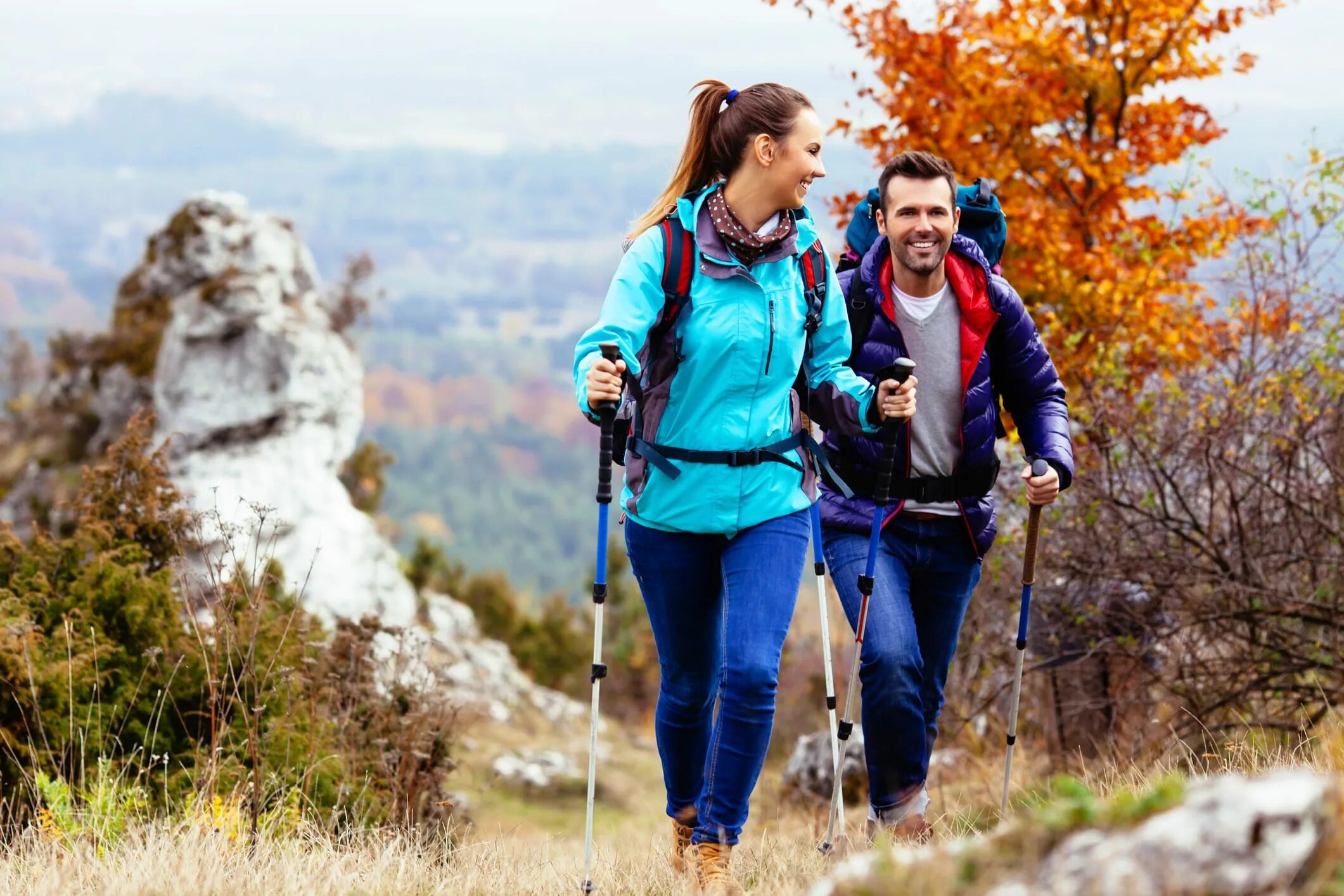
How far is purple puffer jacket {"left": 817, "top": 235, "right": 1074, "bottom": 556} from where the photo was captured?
440 centimetres

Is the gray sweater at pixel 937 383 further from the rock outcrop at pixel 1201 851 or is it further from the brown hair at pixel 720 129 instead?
the rock outcrop at pixel 1201 851

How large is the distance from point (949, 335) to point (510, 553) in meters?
133

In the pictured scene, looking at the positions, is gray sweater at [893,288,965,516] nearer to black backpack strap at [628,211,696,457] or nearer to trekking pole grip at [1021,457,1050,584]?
trekking pole grip at [1021,457,1050,584]

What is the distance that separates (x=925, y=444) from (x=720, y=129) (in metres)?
1.26

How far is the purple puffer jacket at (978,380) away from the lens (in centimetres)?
440

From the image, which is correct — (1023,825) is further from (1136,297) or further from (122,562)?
(1136,297)

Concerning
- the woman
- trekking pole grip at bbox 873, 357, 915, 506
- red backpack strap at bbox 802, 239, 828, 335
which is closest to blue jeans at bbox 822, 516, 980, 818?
trekking pole grip at bbox 873, 357, 915, 506

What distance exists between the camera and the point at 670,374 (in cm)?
402

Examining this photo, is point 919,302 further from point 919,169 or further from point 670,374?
point 670,374

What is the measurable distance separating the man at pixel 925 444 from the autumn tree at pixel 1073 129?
5113 mm

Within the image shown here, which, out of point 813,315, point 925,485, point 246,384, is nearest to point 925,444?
point 925,485

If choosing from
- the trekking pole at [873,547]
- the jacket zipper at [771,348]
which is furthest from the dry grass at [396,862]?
the jacket zipper at [771,348]

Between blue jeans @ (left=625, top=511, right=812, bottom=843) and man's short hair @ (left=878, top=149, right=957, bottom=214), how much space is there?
1.19m

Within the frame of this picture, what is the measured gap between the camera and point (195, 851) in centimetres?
381
